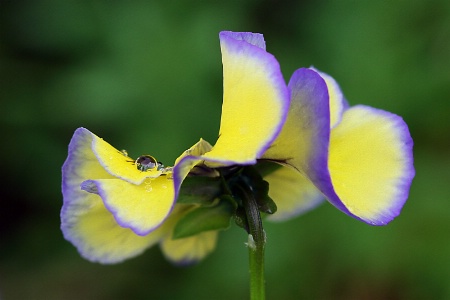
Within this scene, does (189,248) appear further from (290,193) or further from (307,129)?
(307,129)

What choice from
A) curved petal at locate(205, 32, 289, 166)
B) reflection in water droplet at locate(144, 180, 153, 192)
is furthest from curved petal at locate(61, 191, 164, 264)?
curved petal at locate(205, 32, 289, 166)

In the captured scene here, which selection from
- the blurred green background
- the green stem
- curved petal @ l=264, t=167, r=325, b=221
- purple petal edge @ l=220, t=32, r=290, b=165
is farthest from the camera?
the blurred green background

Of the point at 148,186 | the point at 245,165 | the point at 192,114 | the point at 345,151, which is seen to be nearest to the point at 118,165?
the point at 148,186

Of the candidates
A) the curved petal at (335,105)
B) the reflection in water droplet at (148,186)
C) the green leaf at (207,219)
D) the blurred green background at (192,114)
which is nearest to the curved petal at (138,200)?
the reflection in water droplet at (148,186)

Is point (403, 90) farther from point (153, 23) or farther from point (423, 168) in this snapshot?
point (153, 23)

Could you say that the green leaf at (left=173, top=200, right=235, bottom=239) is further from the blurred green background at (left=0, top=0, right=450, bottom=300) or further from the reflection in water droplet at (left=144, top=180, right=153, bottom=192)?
the blurred green background at (left=0, top=0, right=450, bottom=300)

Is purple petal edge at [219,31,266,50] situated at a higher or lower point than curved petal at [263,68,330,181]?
higher

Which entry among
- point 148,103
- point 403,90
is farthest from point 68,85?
point 403,90
